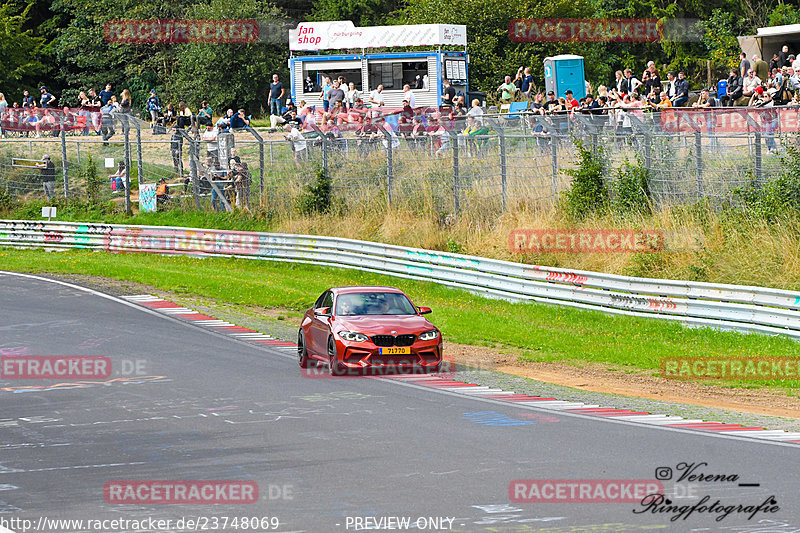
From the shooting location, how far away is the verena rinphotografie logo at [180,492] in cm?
960

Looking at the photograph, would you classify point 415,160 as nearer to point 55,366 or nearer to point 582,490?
point 55,366

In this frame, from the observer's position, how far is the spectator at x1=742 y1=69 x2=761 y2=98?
28203mm

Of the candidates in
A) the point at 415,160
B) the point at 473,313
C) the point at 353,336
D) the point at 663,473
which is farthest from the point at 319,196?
the point at 663,473

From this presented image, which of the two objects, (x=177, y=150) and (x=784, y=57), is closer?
(x=784, y=57)

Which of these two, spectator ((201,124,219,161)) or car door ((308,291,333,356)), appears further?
spectator ((201,124,219,161))

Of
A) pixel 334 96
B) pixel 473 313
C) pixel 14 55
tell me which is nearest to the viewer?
pixel 473 313

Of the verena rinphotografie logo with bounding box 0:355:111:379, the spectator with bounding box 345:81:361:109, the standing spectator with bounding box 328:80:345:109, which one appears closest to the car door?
the verena rinphotografie logo with bounding box 0:355:111:379

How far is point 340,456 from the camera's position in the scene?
11344mm

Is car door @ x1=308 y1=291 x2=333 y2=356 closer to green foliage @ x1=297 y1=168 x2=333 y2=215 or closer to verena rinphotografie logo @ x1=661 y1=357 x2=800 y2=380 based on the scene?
verena rinphotografie logo @ x1=661 y1=357 x2=800 y2=380

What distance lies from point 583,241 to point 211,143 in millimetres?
14920

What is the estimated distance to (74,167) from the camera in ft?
133

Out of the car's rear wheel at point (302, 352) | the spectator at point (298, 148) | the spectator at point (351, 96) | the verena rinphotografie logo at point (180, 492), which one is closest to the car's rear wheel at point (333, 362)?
the car's rear wheel at point (302, 352)

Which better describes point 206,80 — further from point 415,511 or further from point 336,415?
point 415,511

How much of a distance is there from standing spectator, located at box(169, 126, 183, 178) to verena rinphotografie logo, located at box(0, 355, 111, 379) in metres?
18.6
